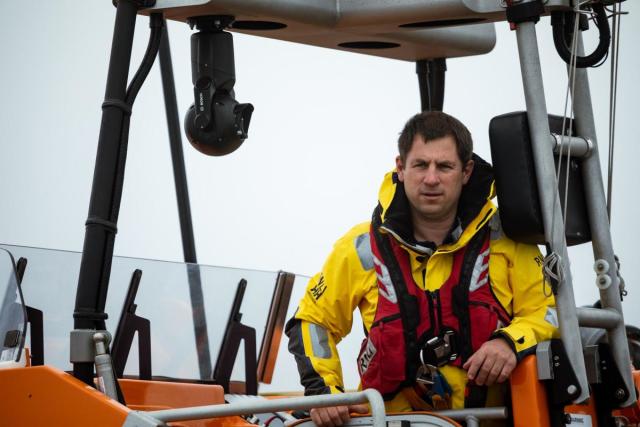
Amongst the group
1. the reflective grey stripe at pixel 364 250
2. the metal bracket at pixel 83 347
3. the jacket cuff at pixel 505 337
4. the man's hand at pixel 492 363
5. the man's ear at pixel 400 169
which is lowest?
the man's hand at pixel 492 363

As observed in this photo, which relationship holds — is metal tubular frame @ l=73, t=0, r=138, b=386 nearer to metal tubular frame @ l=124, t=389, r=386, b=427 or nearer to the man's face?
metal tubular frame @ l=124, t=389, r=386, b=427

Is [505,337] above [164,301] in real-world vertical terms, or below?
below

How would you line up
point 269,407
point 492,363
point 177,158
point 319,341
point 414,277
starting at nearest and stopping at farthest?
point 269,407 → point 492,363 → point 414,277 → point 319,341 → point 177,158

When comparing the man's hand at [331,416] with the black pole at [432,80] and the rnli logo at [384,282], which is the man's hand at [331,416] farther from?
the black pole at [432,80]

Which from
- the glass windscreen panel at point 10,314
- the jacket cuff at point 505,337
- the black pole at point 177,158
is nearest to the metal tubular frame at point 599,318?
the jacket cuff at point 505,337

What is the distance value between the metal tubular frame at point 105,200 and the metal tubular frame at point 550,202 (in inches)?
48.9

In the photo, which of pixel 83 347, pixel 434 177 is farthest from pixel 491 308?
pixel 83 347

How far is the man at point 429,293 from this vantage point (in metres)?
3.69

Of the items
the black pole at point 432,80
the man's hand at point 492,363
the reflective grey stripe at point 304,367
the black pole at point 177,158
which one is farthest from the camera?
the black pole at point 177,158

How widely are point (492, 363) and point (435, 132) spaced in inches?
31.8

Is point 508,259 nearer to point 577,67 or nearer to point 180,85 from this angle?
point 577,67

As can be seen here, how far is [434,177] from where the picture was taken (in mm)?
3818

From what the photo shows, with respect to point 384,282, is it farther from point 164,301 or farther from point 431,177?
point 164,301

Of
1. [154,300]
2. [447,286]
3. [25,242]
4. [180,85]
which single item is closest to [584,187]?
[447,286]
